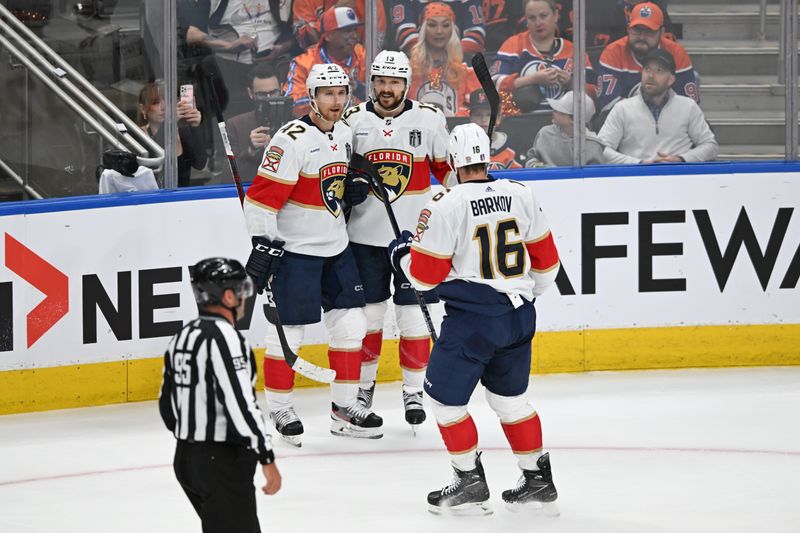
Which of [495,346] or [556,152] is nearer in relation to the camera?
[495,346]

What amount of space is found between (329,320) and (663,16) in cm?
233

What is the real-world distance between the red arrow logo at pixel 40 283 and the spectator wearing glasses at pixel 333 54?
1325 millimetres

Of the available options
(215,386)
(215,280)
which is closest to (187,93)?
(215,280)

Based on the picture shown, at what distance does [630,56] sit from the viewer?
653 centimetres

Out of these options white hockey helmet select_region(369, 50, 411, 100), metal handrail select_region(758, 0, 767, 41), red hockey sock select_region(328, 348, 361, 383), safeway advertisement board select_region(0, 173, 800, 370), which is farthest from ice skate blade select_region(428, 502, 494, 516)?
metal handrail select_region(758, 0, 767, 41)

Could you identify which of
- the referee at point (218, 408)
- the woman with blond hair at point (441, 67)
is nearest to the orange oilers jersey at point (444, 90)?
the woman with blond hair at point (441, 67)

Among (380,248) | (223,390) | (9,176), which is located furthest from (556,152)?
(223,390)

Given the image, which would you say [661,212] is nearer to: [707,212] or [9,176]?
[707,212]

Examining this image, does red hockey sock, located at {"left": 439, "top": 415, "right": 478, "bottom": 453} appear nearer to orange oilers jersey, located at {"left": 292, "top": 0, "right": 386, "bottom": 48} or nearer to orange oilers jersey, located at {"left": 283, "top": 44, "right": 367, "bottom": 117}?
orange oilers jersey, located at {"left": 283, "top": 44, "right": 367, "bottom": 117}

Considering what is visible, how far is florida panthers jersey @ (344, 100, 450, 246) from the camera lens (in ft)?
17.9

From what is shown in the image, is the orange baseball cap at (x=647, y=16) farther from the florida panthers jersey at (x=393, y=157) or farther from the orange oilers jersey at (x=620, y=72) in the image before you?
the florida panthers jersey at (x=393, y=157)

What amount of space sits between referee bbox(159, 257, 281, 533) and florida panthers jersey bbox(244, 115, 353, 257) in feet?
6.45

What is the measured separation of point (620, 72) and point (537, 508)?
2785 mm

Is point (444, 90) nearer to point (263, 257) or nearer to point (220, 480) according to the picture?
point (263, 257)
